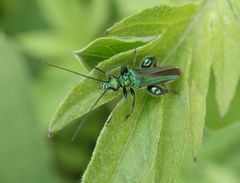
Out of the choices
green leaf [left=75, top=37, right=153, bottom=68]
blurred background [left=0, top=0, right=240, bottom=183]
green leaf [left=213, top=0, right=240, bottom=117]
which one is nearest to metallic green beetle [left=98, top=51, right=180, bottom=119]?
green leaf [left=75, top=37, right=153, bottom=68]

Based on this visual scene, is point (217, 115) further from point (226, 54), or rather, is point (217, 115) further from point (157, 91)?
point (157, 91)

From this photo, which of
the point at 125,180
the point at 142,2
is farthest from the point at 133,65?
the point at 142,2

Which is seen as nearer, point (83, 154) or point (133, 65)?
point (133, 65)

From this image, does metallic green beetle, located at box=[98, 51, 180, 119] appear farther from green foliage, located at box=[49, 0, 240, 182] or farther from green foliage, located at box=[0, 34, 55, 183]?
green foliage, located at box=[0, 34, 55, 183]

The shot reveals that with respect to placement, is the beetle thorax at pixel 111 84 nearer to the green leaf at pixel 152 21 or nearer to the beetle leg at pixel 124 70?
the beetle leg at pixel 124 70

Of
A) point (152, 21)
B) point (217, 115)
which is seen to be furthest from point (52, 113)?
point (152, 21)

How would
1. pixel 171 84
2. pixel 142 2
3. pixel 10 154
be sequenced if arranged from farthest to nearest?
1. pixel 10 154
2. pixel 142 2
3. pixel 171 84

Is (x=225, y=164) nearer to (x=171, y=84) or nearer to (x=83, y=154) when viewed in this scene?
(x=83, y=154)

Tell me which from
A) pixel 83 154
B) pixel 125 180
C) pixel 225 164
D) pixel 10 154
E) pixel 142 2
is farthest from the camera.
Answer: pixel 83 154
